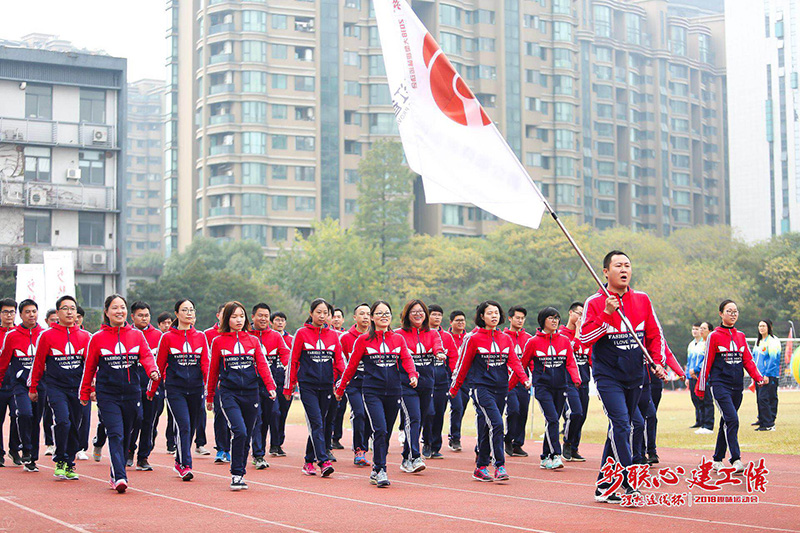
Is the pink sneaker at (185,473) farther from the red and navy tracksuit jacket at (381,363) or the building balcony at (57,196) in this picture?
the building balcony at (57,196)

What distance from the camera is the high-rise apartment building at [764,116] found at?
101m

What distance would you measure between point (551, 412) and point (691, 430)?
8.41 meters

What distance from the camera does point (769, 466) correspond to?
46.8ft

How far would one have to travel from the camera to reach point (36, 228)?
174 ft

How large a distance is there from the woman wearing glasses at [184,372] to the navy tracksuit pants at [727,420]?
5976 millimetres

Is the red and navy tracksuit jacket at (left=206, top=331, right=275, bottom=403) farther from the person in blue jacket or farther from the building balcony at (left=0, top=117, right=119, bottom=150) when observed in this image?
the building balcony at (left=0, top=117, right=119, bottom=150)

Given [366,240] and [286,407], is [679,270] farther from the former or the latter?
[286,407]

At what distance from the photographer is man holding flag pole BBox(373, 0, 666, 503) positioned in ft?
33.9

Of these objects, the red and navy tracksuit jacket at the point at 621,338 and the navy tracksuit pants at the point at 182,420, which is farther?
the navy tracksuit pants at the point at 182,420

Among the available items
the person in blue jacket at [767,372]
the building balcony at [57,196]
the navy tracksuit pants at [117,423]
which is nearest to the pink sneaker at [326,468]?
the navy tracksuit pants at [117,423]

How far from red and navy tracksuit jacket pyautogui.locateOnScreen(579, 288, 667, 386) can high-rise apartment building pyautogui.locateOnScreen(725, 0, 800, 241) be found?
95244 millimetres

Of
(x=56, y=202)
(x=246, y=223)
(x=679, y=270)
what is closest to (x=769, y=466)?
(x=56, y=202)

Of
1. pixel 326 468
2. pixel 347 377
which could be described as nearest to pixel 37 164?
pixel 326 468

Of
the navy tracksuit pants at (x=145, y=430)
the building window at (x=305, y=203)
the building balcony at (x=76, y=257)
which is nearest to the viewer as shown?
the navy tracksuit pants at (x=145, y=430)
